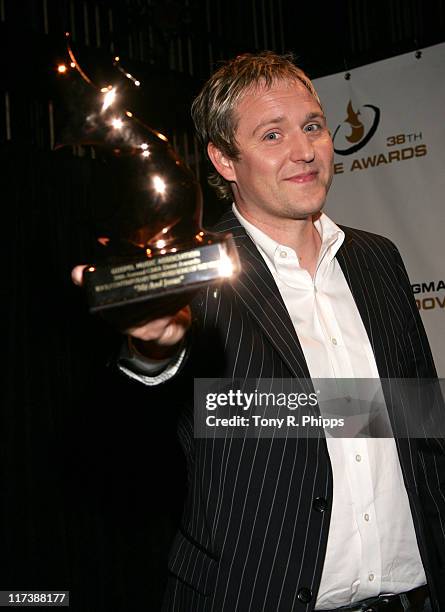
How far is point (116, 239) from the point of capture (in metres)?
1.18

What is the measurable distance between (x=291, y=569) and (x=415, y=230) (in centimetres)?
217

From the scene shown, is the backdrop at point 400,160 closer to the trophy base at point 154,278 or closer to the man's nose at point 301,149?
the man's nose at point 301,149

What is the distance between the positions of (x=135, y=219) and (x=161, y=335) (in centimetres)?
20

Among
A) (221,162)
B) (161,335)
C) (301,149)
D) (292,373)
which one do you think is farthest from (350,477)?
(221,162)

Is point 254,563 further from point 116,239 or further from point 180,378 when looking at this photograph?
point 116,239

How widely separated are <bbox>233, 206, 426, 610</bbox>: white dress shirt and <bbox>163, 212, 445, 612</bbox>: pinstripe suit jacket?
0.11 ft

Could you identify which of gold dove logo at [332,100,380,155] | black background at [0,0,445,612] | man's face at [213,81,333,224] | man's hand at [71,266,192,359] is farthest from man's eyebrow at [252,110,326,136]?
gold dove logo at [332,100,380,155]

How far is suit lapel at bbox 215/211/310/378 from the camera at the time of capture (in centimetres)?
163

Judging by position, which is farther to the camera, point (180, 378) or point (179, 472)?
point (179, 472)

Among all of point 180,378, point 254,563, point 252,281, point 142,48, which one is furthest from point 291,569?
point 142,48

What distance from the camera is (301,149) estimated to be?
1.80 meters

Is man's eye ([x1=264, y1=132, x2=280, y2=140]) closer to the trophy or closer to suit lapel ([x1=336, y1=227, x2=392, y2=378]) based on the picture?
suit lapel ([x1=336, y1=227, x2=392, y2=378])

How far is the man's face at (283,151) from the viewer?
5.92 ft

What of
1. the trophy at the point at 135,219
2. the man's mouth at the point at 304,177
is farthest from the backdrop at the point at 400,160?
the trophy at the point at 135,219
